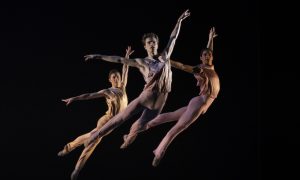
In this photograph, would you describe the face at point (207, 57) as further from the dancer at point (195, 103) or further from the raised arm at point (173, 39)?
the raised arm at point (173, 39)

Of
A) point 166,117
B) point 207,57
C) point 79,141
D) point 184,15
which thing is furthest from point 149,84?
point 79,141

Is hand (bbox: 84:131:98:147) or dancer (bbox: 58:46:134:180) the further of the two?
dancer (bbox: 58:46:134:180)

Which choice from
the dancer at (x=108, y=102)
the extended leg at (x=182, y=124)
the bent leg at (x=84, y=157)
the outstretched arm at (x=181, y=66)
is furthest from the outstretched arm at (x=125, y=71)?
the extended leg at (x=182, y=124)

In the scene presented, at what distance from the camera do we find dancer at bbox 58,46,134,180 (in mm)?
7277

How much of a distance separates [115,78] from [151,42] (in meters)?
0.66

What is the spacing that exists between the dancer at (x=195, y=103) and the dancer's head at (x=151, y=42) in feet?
0.84

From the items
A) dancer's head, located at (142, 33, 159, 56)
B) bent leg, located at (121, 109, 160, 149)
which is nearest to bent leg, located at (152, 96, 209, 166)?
bent leg, located at (121, 109, 160, 149)

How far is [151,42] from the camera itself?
7031mm

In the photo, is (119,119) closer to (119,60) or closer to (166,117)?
(166,117)

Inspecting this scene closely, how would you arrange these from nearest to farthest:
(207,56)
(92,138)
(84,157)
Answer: (207,56) < (92,138) < (84,157)

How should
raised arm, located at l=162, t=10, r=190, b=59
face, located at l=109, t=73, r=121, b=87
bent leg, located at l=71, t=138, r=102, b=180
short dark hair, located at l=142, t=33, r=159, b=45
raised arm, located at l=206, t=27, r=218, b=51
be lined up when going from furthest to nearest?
1. face, located at l=109, t=73, r=121, b=87
2. bent leg, located at l=71, t=138, r=102, b=180
3. raised arm, located at l=206, t=27, r=218, b=51
4. short dark hair, located at l=142, t=33, r=159, b=45
5. raised arm, located at l=162, t=10, r=190, b=59

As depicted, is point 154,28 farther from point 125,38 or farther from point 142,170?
point 142,170

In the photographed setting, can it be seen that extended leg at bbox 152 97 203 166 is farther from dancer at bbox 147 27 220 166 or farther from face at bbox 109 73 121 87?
face at bbox 109 73 121 87

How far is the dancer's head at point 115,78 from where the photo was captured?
24.2 ft
